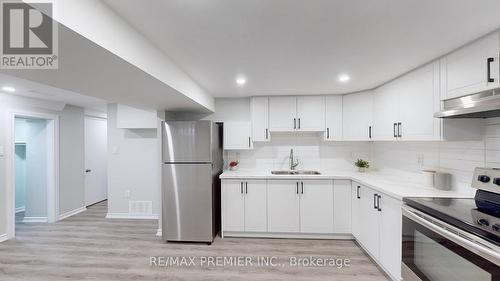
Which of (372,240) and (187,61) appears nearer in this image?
(187,61)

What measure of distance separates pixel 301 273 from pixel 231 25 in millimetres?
2492

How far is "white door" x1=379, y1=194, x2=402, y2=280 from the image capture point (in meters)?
2.11

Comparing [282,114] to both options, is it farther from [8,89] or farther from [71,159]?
[71,159]

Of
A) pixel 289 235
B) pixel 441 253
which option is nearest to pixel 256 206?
pixel 289 235

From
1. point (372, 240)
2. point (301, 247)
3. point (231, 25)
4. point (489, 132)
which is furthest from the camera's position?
point (301, 247)

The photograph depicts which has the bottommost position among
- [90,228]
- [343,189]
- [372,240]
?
[90,228]

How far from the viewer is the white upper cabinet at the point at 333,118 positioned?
11.8 feet

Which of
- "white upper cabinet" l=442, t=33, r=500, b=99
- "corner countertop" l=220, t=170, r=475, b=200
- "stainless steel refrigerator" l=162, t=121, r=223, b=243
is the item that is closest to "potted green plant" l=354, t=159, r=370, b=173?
"corner countertop" l=220, t=170, r=475, b=200

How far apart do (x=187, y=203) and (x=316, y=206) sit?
72.9 inches

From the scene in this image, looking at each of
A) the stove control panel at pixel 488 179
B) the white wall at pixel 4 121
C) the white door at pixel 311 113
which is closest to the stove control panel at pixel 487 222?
the stove control panel at pixel 488 179

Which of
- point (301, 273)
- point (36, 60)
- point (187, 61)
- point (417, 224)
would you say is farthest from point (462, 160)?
point (36, 60)

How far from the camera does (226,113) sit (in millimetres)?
3947

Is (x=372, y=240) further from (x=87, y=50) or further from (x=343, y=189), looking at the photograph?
(x=87, y=50)

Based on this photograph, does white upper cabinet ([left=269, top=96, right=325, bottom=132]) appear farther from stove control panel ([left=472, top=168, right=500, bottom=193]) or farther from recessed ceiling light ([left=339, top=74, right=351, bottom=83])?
stove control panel ([left=472, top=168, right=500, bottom=193])
